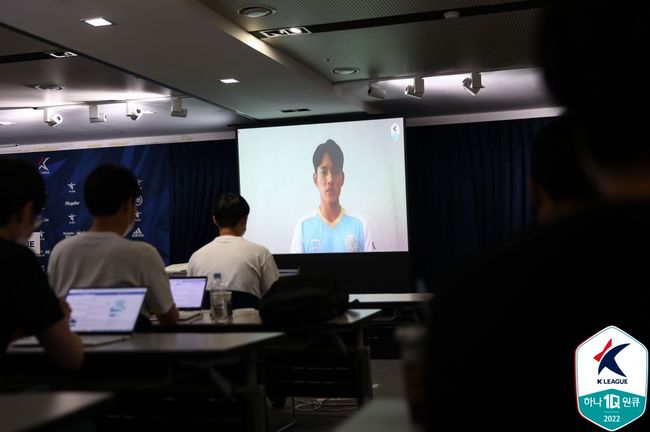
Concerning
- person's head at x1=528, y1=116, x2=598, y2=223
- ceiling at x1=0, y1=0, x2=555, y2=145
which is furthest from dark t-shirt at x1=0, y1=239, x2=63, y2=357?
ceiling at x1=0, y1=0, x2=555, y2=145

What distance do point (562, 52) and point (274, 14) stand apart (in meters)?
4.80

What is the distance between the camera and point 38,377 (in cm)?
289

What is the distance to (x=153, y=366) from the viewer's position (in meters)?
3.04

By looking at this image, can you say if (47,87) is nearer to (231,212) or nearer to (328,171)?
(328,171)

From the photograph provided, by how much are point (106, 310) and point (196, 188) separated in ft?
23.8

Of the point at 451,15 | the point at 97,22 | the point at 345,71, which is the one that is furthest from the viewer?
the point at 345,71

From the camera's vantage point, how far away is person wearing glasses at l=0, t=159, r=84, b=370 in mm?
2174

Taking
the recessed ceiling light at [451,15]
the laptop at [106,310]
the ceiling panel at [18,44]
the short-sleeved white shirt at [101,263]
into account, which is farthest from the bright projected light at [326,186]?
the laptop at [106,310]

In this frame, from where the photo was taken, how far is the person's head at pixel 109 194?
319 centimetres

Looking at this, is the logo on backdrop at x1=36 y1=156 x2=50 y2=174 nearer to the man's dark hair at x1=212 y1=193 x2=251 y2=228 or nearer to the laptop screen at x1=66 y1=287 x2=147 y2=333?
the man's dark hair at x1=212 y1=193 x2=251 y2=228

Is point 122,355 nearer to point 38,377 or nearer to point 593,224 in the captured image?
point 38,377

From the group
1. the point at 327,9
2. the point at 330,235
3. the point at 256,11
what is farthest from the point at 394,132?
the point at 256,11

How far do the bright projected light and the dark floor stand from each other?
2625 mm

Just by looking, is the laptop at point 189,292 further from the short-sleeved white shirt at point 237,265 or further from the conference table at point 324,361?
the short-sleeved white shirt at point 237,265
